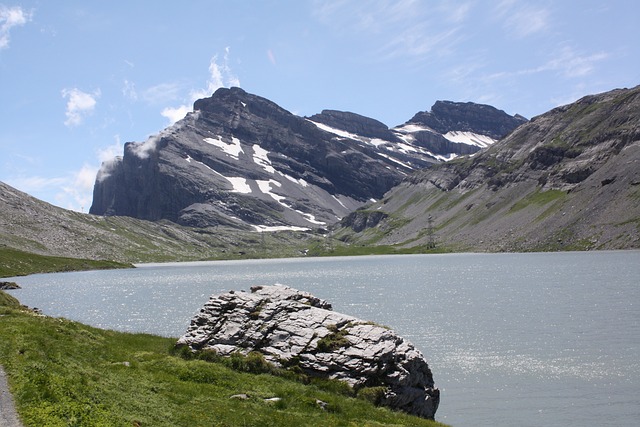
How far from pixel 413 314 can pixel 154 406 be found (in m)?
57.6

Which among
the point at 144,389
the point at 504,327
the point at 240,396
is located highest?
the point at 504,327

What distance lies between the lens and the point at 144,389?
2355cm

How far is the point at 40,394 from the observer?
1823 centimetres

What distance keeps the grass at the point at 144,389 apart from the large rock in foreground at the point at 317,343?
1.41 metres

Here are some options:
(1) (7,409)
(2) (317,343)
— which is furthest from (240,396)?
(1) (7,409)

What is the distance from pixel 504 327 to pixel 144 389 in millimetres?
49463

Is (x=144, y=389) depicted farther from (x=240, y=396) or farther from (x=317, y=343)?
(x=317, y=343)

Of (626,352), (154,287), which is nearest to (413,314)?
(626,352)

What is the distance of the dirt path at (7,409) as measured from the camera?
15648 mm

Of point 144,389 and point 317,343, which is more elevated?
point 317,343

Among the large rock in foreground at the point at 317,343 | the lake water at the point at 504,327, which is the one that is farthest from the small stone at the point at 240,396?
the lake water at the point at 504,327

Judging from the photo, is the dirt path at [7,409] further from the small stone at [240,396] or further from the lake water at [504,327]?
the lake water at [504,327]

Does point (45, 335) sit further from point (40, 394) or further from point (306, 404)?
point (306, 404)

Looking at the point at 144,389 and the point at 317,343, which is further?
the point at 317,343
